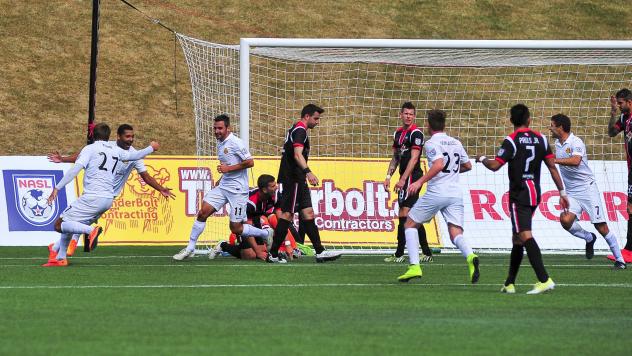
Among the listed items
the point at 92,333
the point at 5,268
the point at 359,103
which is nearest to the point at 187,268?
the point at 5,268

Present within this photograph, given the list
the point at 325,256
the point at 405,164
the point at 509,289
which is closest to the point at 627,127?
the point at 405,164

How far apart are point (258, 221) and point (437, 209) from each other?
5649mm

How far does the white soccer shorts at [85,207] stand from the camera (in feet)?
55.3

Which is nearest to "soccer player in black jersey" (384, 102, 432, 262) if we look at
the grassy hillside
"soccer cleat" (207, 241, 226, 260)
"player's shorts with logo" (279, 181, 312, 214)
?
"player's shorts with logo" (279, 181, 312, 214)

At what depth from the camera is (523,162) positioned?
12.5m

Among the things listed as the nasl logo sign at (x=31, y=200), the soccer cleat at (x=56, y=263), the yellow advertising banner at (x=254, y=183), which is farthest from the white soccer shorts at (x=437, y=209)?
the nasl logo sign at (x=31, y=200)

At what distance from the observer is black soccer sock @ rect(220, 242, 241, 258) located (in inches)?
743

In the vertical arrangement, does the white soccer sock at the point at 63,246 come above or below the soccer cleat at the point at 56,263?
above

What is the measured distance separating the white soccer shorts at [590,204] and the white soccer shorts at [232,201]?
4.74m

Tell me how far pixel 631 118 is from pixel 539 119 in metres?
17.6

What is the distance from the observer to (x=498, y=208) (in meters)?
22.6

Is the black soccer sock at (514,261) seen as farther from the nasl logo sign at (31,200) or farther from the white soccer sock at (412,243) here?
the nasl logo sign at (31,200)

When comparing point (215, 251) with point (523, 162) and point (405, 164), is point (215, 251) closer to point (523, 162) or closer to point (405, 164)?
point (405, 164)

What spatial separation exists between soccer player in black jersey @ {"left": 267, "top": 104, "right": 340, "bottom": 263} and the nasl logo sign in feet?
22.7
